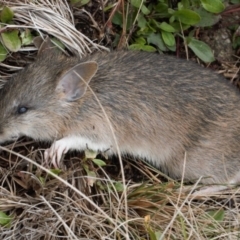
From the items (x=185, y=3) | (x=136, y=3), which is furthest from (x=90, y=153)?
(x=185, y=3)

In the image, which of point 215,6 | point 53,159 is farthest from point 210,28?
point 53,159

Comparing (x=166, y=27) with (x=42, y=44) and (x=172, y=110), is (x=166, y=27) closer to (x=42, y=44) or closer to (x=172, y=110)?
(x=172, y=110)

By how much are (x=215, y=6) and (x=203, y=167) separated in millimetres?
1283

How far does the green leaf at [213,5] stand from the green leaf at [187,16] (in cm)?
11

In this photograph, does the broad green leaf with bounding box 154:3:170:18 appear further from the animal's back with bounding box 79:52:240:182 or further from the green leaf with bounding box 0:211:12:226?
the green leaf with bounding box 0:211:12:226

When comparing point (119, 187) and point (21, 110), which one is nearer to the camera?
point (21, 110)

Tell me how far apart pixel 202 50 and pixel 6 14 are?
166 centimetres

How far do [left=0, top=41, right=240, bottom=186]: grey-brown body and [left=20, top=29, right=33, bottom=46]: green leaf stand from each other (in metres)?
0.23

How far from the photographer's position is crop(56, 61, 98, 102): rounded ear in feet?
15.7

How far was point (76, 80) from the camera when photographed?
195 inches

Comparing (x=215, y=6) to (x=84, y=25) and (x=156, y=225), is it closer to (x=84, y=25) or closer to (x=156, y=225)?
(x=84, y=25)

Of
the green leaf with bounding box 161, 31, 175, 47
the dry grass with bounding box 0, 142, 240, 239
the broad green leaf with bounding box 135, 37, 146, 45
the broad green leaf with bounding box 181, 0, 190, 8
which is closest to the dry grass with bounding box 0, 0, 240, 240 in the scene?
the dry grass with bounding box 0, 142, 240, 239

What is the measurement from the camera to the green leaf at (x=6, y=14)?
5.10 meters

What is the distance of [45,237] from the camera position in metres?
4.80
